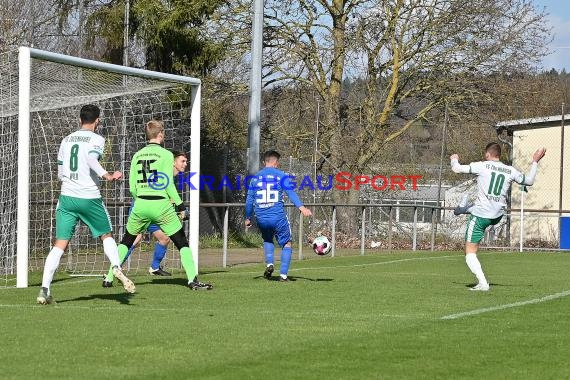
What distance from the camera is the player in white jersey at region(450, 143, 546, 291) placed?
13.6 meters

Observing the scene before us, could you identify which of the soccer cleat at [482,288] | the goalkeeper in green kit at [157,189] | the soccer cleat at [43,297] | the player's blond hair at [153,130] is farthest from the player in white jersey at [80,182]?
the soccer cleat at [482,288]

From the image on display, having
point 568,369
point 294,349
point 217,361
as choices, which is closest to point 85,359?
point 217,361

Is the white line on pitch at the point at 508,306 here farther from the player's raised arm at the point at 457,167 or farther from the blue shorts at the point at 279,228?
the blue shorts at the point at 279,228

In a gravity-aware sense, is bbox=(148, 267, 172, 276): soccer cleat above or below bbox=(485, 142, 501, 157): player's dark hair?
below

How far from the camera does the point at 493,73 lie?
30.5m

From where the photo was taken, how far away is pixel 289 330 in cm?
909

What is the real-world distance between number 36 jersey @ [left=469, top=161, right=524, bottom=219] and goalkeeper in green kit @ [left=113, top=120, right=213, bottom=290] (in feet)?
11.8

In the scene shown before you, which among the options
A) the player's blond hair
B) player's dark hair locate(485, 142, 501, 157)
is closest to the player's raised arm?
player's dark hair locate(485, 142, 501, 157)

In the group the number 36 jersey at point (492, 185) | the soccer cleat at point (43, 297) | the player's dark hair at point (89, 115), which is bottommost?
the soccer cleat at point (43, 297)

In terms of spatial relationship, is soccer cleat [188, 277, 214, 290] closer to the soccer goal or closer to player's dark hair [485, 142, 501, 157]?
the soccer goal

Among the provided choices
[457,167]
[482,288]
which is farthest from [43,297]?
[482,288]

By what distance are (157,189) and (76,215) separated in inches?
56.3

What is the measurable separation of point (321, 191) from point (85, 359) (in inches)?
919

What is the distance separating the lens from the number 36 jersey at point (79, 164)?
11.4m
